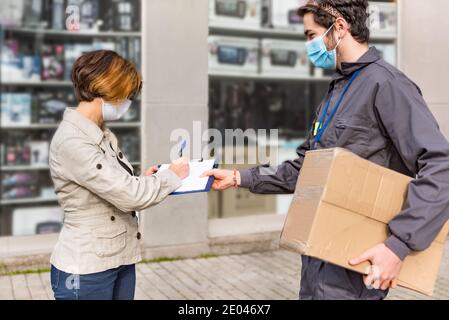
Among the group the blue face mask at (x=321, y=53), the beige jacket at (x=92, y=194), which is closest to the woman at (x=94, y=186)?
the beige jacket at (x=92, y=194)

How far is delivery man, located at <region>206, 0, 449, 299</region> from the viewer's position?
2186mm

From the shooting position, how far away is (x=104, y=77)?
9.36ft

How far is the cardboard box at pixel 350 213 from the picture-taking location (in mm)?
2174

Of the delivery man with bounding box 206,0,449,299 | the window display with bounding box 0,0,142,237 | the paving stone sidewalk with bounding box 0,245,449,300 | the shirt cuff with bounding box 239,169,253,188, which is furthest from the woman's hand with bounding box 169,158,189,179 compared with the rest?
the window display with bounding box 0,0,142,237

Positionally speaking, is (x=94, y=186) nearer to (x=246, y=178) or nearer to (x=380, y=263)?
(x=246, y=178)

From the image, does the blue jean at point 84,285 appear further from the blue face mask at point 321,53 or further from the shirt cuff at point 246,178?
the blue face mask at point 321,53

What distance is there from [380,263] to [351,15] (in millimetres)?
1023

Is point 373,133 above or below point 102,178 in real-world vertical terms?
above

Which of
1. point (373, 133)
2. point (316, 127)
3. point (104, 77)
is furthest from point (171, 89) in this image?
point (373, 133)

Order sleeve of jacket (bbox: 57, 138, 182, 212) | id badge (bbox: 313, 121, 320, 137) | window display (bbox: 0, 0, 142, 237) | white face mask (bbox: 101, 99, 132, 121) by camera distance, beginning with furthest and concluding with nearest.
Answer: window display (bbox: 0, 0, 142, 237) → white face mask (bbox: 101, 99, 132, 121) → sleeve of jacket (bbox: 57, 138, 182, 212) → id badge (bbox: 313, 121, 320, 137)

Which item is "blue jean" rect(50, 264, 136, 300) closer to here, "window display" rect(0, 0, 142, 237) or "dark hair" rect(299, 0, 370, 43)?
"dark hair" rect(299, 0, 370, 43)

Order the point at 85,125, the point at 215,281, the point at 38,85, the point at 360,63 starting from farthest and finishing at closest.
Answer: the point at 38,85
the point at 215,281
the point at 85,125
the point at 360,63

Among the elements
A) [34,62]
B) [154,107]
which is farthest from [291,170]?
[34,62]

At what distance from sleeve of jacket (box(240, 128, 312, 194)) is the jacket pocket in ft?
2.29
